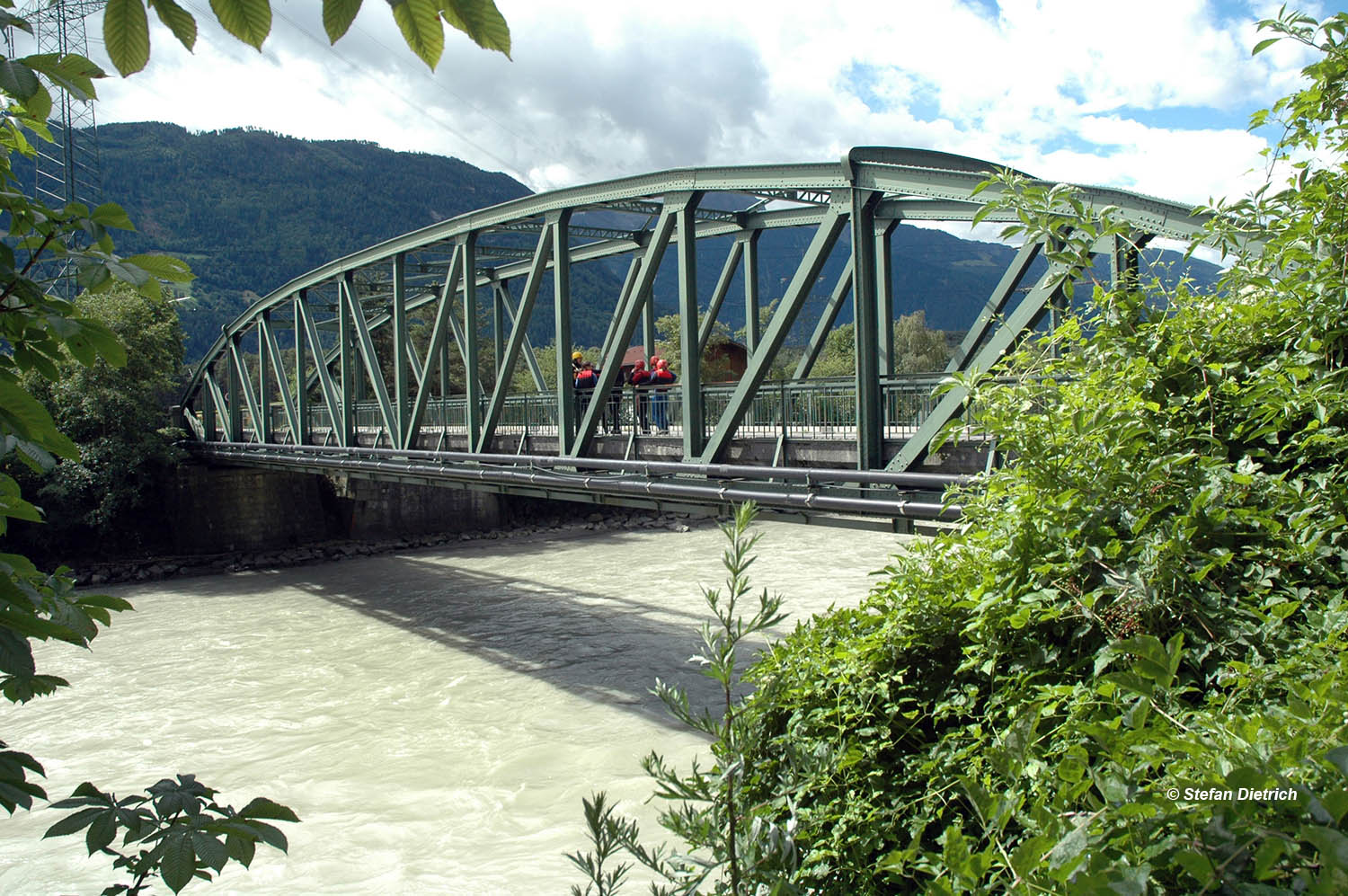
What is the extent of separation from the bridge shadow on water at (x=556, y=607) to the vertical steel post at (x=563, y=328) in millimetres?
3702

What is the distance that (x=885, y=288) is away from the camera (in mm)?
12828

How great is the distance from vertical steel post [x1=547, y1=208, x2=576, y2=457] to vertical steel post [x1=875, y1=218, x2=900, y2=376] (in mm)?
4475

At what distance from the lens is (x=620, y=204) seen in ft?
45.3

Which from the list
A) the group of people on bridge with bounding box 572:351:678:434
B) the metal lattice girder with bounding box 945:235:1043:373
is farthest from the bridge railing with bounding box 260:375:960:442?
the metal lattice girder with bounding box 945:235:1043:373

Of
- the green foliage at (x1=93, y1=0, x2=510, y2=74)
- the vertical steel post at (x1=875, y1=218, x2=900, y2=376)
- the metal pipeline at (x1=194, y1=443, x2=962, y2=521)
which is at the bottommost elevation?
the metal pipeline at (x1=194, y1=443, x2=962, y2=521)

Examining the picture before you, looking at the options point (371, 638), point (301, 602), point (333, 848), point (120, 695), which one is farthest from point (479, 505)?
point (333, 848)

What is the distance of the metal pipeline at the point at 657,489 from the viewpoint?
845cm

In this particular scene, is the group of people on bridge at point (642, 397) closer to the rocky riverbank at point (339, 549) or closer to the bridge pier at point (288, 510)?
the rocky riverbank at point (339, 549)

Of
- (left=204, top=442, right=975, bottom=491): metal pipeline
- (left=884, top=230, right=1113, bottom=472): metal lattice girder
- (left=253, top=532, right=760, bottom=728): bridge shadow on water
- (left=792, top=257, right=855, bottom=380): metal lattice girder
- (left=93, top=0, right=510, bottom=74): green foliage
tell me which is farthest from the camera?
(left=253, top=532, right=760, bottom=728): bridge shadow on water

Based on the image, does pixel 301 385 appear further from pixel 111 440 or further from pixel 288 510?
pixel 288 510

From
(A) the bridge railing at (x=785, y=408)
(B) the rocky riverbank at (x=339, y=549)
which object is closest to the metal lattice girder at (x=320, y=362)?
(A) the bridge railing at (x=785, y=408)

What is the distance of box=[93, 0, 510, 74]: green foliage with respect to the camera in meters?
1.54

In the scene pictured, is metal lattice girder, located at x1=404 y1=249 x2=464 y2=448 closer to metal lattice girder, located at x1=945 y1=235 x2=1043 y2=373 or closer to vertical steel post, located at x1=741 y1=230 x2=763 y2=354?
vertical steel post, located at x1=741 y1=230 x2=763 y2=354

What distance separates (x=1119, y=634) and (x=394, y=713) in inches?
493
